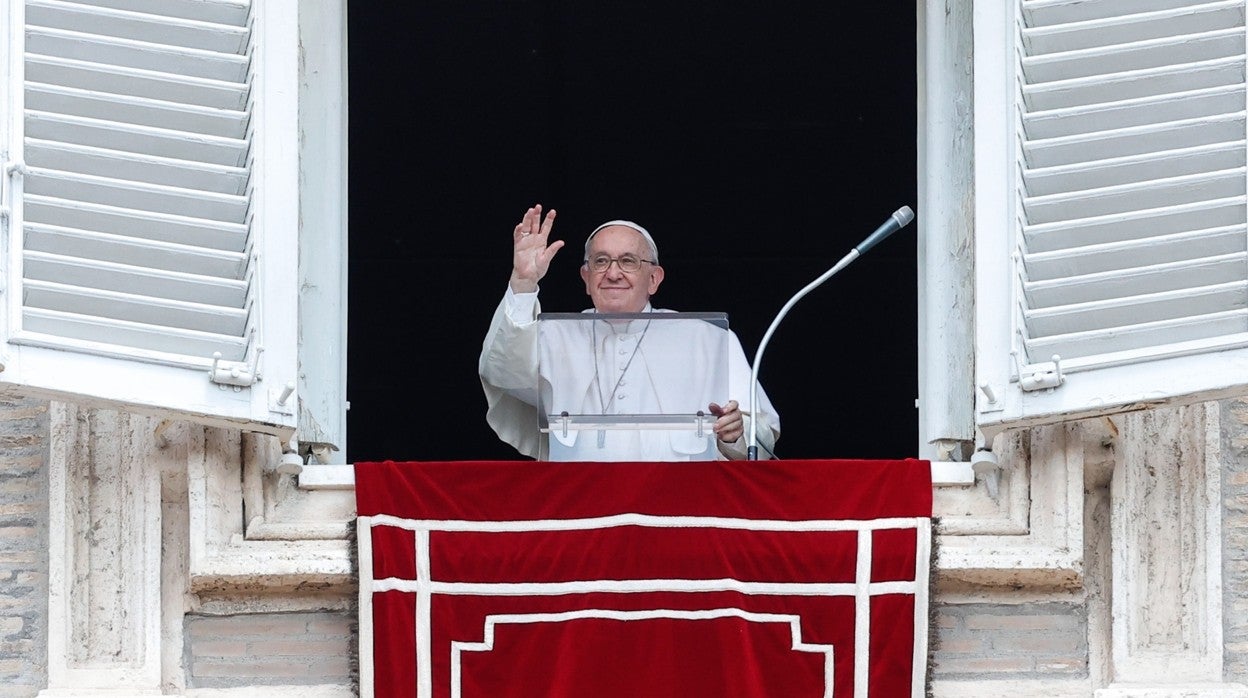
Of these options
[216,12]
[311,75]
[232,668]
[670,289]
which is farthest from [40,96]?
[670,289]

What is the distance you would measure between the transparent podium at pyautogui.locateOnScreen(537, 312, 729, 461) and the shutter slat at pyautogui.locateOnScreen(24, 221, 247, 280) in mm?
780

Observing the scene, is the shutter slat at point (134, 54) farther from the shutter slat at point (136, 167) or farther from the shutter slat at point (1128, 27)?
the shutter slat at point (1128, 27)

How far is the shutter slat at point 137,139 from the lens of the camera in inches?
252

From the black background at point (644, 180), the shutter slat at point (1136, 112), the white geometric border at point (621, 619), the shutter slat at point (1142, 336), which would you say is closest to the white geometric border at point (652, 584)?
the white geometric border at point (621, 619)

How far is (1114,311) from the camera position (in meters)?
6.44

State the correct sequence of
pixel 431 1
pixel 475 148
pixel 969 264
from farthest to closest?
pixel 475 148, pixel 431 1, pixel 969 264

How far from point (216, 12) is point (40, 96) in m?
0.49

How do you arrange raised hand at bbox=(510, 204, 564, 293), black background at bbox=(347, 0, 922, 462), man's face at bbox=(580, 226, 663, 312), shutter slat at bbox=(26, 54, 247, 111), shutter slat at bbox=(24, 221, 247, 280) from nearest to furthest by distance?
shutter slat at bbox=(24, 221, 247, 280)
shutter slat at bbox=(26, 54, 247, 111)
raised hand at bbox=(510, 204, 564, 293)
man's face at bbox=(580, 226, 663, 312)
black background at bbox=(347, 0, 922, 462)

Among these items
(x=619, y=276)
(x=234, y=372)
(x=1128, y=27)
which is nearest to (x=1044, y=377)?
(x=1128, y=27)

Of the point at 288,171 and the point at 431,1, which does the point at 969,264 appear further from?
the point at 431,1

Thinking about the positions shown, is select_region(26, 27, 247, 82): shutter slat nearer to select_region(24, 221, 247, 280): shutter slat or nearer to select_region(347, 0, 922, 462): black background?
select_region(24, 221, 247, 280): shutter slat

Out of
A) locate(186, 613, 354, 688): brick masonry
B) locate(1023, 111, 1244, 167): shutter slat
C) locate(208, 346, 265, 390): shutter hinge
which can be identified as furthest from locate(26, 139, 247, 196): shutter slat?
locate(1023, 111, 1244, 167): shutter slat

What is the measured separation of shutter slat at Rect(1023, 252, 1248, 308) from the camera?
638 cm

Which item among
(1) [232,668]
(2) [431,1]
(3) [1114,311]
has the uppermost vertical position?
(2) [431,1]
